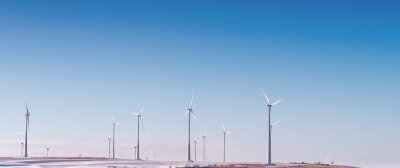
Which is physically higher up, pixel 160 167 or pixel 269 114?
pixel 269 114

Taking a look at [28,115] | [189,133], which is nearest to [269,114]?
[189,133]

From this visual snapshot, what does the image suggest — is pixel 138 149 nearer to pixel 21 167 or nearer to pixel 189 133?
pixel 189 133

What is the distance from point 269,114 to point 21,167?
6595 centimetres

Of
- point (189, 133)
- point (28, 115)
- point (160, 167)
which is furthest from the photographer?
point (28, 115)

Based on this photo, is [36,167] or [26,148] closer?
[36,167]

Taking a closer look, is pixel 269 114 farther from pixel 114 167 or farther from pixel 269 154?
pixel 114 167

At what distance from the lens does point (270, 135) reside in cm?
14912

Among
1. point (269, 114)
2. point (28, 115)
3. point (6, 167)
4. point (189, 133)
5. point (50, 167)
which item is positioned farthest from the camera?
point (28, 115)

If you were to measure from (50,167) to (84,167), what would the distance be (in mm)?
5540

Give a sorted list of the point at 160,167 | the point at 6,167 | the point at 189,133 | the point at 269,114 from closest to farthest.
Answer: the point at 6,167
the point at 160,167
the point at 269,114
the point at 189,133

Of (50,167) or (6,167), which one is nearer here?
(6,167)

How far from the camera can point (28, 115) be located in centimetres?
19462

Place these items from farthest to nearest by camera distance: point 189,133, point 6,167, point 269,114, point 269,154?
point 189,133, point 269,114, point 269,154, point 6,167

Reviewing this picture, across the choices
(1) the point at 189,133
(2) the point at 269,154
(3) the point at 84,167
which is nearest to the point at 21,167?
(3) the point at 84,167
